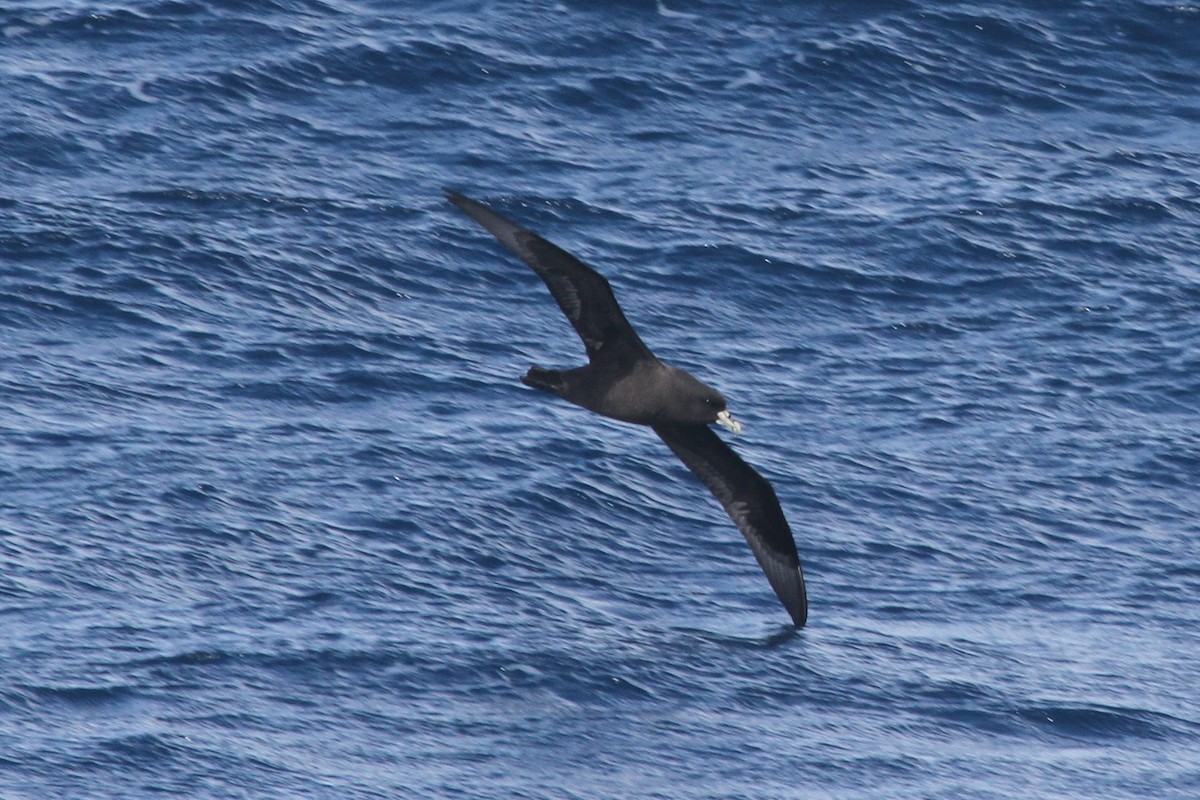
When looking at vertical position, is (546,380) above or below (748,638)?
above


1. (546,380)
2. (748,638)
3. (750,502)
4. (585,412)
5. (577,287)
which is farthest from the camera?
(585,412)

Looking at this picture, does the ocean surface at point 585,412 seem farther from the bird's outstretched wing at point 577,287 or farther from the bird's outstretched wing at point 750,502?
the bird's outstretched wing at point 577,287

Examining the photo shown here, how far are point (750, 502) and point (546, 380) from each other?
329cm

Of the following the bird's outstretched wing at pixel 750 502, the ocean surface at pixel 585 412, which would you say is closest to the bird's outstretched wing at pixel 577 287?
the bird's outstretched wing at pixel 750 502

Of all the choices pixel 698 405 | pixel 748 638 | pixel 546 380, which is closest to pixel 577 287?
pixel 546 380

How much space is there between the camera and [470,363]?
2297cm

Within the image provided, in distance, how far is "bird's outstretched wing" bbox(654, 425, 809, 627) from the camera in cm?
1750

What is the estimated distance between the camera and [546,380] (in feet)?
50.8

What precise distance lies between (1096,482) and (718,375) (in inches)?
159

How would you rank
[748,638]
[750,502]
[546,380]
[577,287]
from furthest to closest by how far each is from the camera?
[748,638]
[750,502]
[546,380]
[577,287]

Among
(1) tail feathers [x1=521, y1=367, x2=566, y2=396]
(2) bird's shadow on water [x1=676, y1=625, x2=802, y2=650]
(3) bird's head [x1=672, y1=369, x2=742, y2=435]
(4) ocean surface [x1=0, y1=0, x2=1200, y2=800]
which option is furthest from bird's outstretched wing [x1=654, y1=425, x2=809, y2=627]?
(1) tail feathers [x1=521, y1=367, x2=566, y2=396]

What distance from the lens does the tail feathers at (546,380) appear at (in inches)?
604

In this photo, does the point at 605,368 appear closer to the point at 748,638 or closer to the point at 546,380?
the point at 546,380

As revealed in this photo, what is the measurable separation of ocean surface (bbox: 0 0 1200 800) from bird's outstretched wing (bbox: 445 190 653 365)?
3.50 metres
